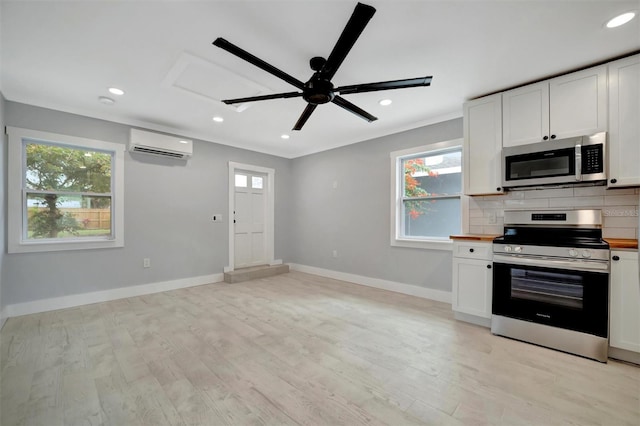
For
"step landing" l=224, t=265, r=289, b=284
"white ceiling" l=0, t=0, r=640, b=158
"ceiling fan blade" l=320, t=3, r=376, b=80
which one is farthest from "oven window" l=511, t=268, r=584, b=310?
"step landing" l=224, t=265, r=289, b=284

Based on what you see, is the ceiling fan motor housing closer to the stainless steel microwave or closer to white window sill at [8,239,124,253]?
the stainless steel microwave

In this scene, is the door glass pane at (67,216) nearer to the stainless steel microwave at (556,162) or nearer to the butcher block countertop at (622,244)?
the stainless steel microwave at (556,162)

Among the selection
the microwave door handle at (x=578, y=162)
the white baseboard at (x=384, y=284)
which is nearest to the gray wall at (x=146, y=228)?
the white baseboard at (x=384, y=284)

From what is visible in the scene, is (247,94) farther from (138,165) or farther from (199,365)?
(199,365)

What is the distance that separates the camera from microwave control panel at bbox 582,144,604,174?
2436mm

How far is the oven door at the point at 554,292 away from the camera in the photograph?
7.37 feet

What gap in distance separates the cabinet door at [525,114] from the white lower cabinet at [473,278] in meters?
1.20

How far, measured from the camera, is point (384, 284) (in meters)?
4.39

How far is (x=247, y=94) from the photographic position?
120 inches

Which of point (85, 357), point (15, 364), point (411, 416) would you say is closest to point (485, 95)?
point (411, 416)

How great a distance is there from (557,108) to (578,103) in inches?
5.9

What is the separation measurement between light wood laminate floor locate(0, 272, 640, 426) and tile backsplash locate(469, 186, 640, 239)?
1177 millimetres

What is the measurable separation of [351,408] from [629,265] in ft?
8.16

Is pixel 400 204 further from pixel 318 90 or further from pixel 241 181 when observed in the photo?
pixel 241 181
